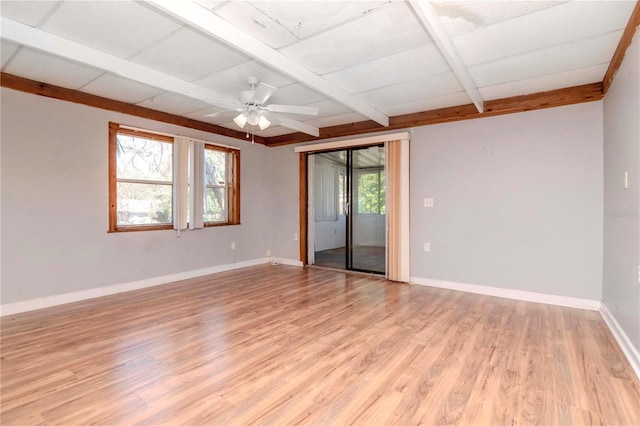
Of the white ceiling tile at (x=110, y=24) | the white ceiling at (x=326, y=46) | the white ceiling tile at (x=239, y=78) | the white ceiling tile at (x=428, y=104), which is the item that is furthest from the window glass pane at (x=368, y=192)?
the white ceiling tile at (x=110, y=24)

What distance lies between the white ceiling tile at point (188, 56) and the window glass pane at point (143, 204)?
190cm

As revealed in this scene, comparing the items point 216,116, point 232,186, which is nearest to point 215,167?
point 232,186

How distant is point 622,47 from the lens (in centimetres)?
257

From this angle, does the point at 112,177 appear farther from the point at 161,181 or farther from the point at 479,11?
the point at 479,11

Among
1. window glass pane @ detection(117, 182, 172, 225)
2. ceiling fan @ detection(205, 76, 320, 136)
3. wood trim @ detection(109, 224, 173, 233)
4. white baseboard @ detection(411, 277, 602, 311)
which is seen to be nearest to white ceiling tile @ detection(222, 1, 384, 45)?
ceiling fan @ detection(205, 76, 320, 136)

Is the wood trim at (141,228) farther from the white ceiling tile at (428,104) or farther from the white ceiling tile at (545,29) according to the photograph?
the white ceiling tile at (545,29)

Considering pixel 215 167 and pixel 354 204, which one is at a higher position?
pixel 215 167

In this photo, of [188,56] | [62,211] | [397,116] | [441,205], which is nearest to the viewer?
[188,56]

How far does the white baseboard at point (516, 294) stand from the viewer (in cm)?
356

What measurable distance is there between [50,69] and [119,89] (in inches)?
25.7

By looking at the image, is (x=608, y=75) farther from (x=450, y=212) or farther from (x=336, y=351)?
(x=336, y=351)

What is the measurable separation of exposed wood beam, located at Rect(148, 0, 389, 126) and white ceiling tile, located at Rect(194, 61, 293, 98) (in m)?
0.27

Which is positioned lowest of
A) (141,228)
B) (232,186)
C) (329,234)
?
(329,234)

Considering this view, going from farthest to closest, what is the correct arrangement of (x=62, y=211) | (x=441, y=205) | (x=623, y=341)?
(x=441, y=205), (x=62, y=211), (x=623, y=341)
